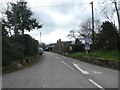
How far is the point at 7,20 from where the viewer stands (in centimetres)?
4197

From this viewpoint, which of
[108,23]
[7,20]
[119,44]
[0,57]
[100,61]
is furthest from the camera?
[108,23]

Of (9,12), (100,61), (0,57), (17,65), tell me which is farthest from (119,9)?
(0,57)

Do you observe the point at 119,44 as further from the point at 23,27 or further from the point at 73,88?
the point at 73,88

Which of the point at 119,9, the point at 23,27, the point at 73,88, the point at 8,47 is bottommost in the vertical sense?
the point at 73,88

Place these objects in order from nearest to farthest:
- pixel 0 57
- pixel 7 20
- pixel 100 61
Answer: pixel 0 57, pixel 100 61, pixel 7 20

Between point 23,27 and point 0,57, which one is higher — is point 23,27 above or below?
above

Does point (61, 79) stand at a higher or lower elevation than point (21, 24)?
lower

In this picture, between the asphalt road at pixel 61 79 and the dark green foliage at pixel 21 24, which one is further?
the dark green foliage at pixel 21 24

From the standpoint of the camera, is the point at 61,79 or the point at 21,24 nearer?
the point at 61,79

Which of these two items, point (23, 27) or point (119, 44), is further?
point (119, 44)

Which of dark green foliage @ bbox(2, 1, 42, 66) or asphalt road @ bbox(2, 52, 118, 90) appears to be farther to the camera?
dark green foliage @ bbox(2, 1, 42, 66)

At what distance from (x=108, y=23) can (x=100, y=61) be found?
31.6 m

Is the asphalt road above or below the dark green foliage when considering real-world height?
below

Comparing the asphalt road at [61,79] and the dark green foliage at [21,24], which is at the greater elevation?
the dark green foliage at [21,24]
